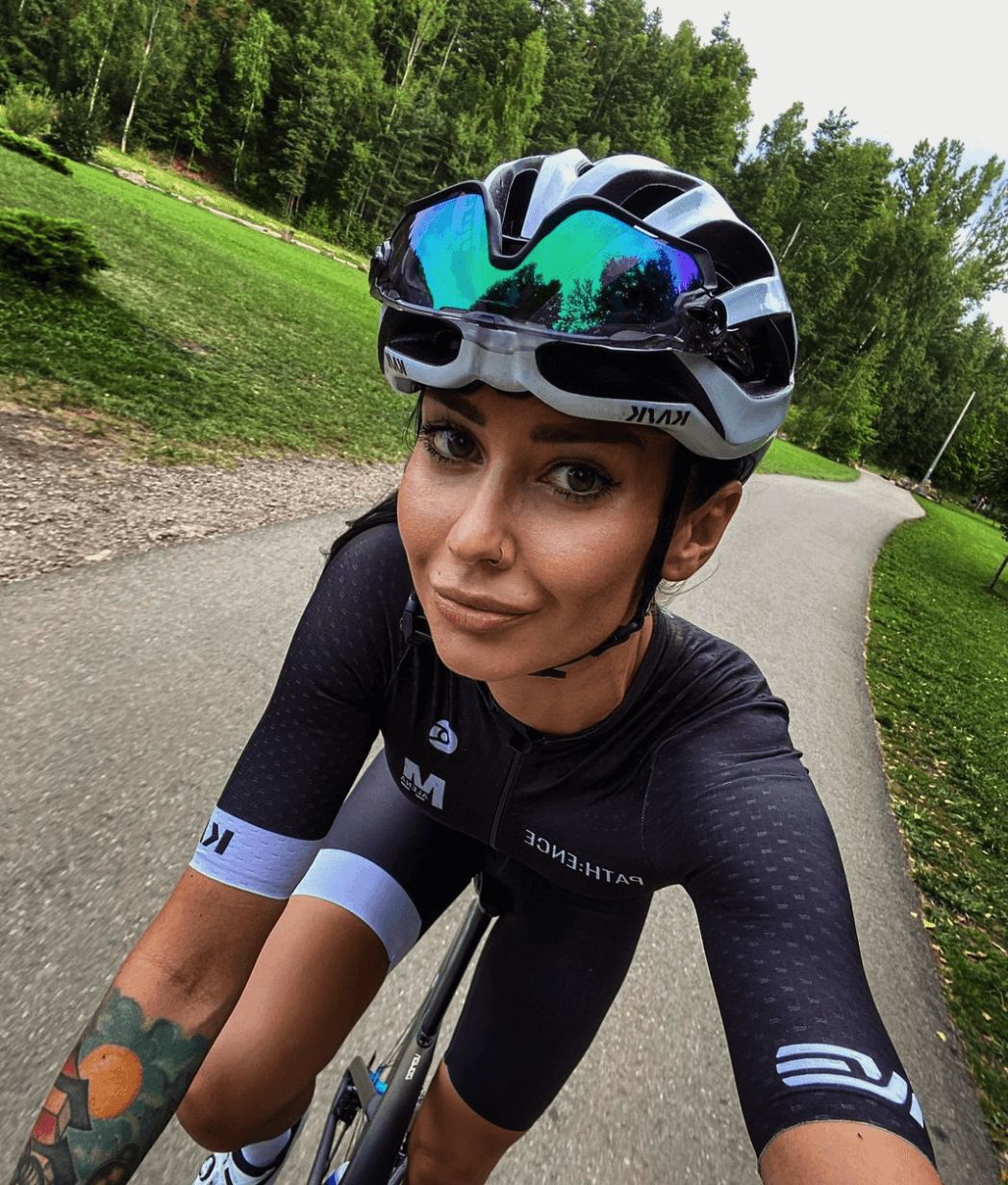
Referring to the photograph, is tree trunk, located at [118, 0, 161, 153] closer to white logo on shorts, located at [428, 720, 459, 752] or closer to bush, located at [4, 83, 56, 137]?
bush, located at [4, 83, 56, 137]

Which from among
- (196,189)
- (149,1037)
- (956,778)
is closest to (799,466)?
(956,778)

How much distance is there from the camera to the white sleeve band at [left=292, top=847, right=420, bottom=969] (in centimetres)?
176

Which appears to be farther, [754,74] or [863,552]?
[754,74]

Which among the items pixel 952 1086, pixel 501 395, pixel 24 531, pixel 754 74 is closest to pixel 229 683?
pixel 24 531

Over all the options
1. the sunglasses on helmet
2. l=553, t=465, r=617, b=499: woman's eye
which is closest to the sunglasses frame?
the sunglasses on helmet

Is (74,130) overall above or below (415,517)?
above

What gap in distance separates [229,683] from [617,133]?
59571mm

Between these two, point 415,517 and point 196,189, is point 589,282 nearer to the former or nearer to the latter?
point 415,517

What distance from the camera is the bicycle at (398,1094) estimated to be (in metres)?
1.81

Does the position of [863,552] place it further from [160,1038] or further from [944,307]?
[944,307]

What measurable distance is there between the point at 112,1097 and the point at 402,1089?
86cm

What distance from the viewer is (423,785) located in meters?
1.71

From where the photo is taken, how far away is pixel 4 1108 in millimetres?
1895

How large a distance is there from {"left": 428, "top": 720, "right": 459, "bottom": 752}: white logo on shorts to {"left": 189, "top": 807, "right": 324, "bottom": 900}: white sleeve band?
36cm
